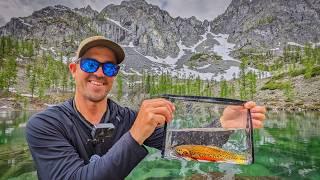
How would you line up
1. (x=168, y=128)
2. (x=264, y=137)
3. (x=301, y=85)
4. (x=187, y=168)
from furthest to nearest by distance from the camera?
(x=301, y=85), (x=264, y=137), (x=187, y=168), (x=168, y=128)

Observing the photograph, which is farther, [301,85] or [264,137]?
[301,85]

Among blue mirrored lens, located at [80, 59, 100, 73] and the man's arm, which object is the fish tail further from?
blue mirrored lens, located at [80, 59, 100, 73]

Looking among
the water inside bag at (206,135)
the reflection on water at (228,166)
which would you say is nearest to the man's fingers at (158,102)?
the water inside bag at (206,135)

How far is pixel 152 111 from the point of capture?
95.9 inches

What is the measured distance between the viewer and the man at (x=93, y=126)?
2.45 metres

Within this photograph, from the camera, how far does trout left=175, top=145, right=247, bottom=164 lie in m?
2.88

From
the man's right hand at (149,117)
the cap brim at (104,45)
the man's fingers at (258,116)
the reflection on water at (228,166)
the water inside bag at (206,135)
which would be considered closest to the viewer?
the man's right hand at (149,117)

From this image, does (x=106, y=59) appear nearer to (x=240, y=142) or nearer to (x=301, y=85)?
(x=240, y=142)

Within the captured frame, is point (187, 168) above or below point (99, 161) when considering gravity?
below

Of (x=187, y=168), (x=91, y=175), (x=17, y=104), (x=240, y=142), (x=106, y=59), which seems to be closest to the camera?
(x=91, y=175)

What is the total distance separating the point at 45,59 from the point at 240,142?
187793 millimetres

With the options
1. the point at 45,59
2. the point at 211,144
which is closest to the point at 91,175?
the point at 211,144

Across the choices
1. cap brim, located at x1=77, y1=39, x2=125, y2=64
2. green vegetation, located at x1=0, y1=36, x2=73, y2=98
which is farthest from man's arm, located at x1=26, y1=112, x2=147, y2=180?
green vegetation, located at x1=0, y1=36, x2=73, y2=98

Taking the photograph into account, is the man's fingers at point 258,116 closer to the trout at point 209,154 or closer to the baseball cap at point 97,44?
the trout at point 209,154
